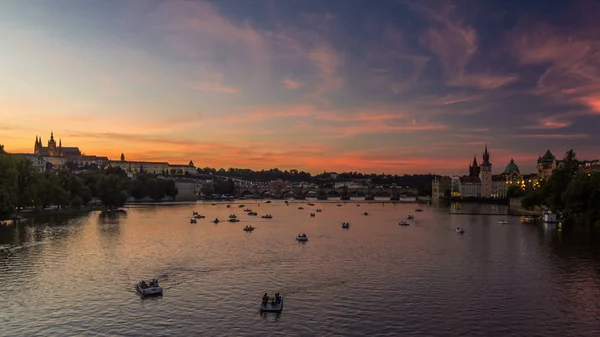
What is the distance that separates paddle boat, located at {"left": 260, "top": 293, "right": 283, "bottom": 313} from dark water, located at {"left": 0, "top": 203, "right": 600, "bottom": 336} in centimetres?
66

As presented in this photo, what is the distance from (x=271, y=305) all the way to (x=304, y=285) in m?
8.05

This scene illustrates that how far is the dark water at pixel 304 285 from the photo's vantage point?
32125 millimetres

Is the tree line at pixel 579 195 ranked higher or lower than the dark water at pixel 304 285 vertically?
higher

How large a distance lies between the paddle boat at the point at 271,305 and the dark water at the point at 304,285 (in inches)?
25.9

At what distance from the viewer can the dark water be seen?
105 ft

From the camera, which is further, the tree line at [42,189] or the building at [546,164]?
the building at [546,164]

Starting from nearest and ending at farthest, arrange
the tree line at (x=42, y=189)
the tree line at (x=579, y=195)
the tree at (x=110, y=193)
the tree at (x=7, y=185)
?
the tree at (x=7, y=185), the tree line at (x=579, y=195), the tree line at (x=42, y=189), the tree at (x=110, y=193)

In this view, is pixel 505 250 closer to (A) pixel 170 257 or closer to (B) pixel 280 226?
(A) pixel 170 257

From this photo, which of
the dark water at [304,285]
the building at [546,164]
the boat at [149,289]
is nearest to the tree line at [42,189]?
the dark water at [304,285]

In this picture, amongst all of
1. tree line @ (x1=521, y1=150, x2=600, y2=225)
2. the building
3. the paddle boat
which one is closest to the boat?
the paddle boat

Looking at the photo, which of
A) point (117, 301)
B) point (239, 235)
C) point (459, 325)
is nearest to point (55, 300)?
point (117, 301)

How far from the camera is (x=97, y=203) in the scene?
153750 mm

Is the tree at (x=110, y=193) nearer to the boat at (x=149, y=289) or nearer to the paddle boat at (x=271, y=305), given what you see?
the boat at (x=149, y=289)

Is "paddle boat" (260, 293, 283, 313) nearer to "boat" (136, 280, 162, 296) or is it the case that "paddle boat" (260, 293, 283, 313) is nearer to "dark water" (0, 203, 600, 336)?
"dark water" (0, 203, 600, 336)
